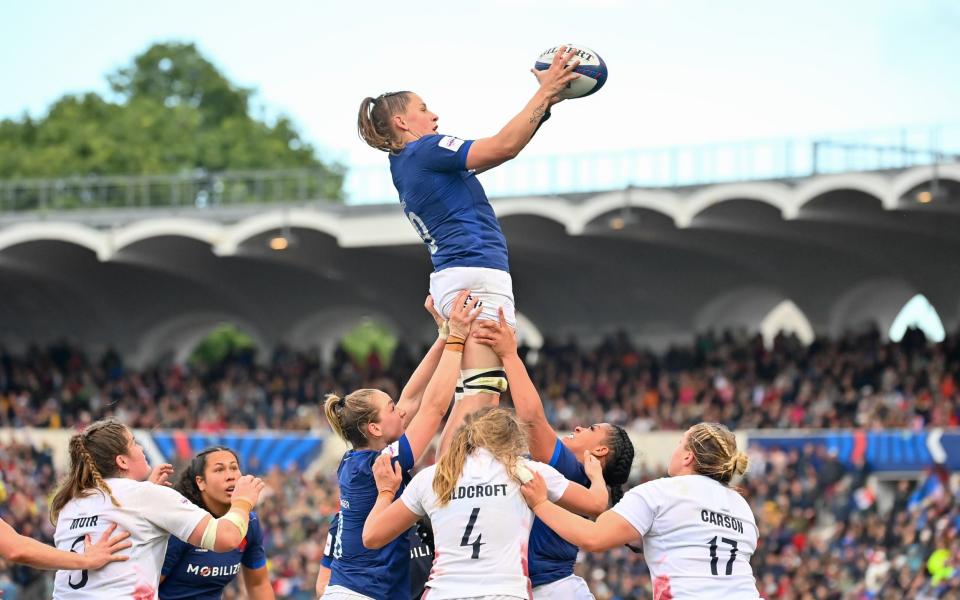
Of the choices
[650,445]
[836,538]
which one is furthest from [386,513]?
[650,445]

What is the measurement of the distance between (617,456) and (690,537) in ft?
2.59

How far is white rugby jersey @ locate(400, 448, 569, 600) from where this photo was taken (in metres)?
5.43

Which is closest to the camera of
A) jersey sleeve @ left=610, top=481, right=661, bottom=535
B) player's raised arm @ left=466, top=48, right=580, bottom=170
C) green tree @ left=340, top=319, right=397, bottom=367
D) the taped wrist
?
jersey sleeve @ left=610, top=481, right=661, bottom=535

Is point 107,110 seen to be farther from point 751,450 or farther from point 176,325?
point 751,450

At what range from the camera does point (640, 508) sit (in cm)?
556

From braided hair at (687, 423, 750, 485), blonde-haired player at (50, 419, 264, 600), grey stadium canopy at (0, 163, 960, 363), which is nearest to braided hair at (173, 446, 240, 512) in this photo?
blonde-haired player at (50, 419, 264, 600)

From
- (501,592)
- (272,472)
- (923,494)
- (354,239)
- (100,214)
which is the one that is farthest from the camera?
(100,214)

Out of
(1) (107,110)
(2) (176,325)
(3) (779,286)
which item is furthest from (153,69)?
(3) (779,286)

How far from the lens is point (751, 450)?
73.7ft

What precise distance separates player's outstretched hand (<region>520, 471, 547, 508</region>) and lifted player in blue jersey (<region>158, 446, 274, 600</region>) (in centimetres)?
158

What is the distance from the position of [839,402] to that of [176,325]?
17509mm

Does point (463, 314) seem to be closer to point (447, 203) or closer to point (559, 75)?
point (447, 203)

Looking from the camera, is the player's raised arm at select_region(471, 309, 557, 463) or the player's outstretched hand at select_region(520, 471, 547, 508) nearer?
the player's outstretched hand at select_region(520, 471, 547, 508)

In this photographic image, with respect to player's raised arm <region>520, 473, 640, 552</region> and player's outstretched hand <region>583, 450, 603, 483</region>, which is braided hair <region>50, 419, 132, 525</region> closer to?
player's raised arm <region>520, 473, 640, 552</region>
